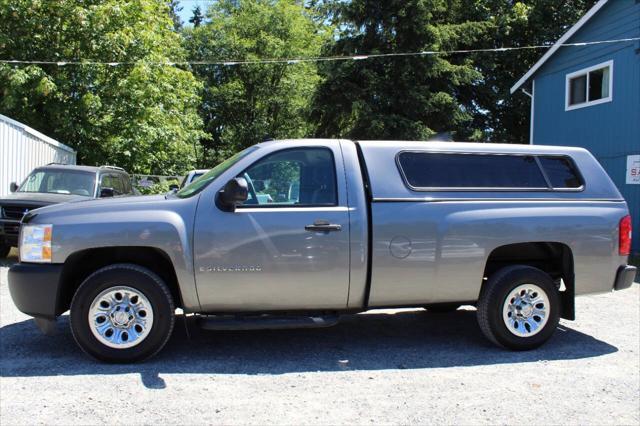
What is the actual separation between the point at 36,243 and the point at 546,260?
4.61 m

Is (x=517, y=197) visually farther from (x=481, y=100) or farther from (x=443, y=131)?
(x=481, y=100)

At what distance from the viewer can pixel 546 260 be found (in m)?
5.55

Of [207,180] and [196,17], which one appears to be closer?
[207,180]

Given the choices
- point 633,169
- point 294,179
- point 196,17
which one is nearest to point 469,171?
point 294,179

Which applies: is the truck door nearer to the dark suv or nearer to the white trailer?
the dark suv

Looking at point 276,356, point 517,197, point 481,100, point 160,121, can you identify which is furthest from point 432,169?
point 481,100

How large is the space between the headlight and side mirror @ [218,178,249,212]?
139cm

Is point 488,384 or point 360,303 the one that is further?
point 360,303

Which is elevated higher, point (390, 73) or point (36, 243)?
point (390, 73)

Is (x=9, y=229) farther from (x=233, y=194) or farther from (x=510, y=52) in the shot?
(x=510, y=52)

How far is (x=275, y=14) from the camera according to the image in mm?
38125

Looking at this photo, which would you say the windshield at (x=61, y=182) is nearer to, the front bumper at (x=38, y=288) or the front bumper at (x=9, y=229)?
the front bumper at (x=9, y=229)

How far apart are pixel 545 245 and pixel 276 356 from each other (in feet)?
9.01

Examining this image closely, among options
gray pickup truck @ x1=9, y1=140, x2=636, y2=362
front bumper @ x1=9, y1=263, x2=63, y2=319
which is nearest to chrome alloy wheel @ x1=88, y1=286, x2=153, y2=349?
gray pickup truck @ x1=9, y1=140, x2=636, y2=362
